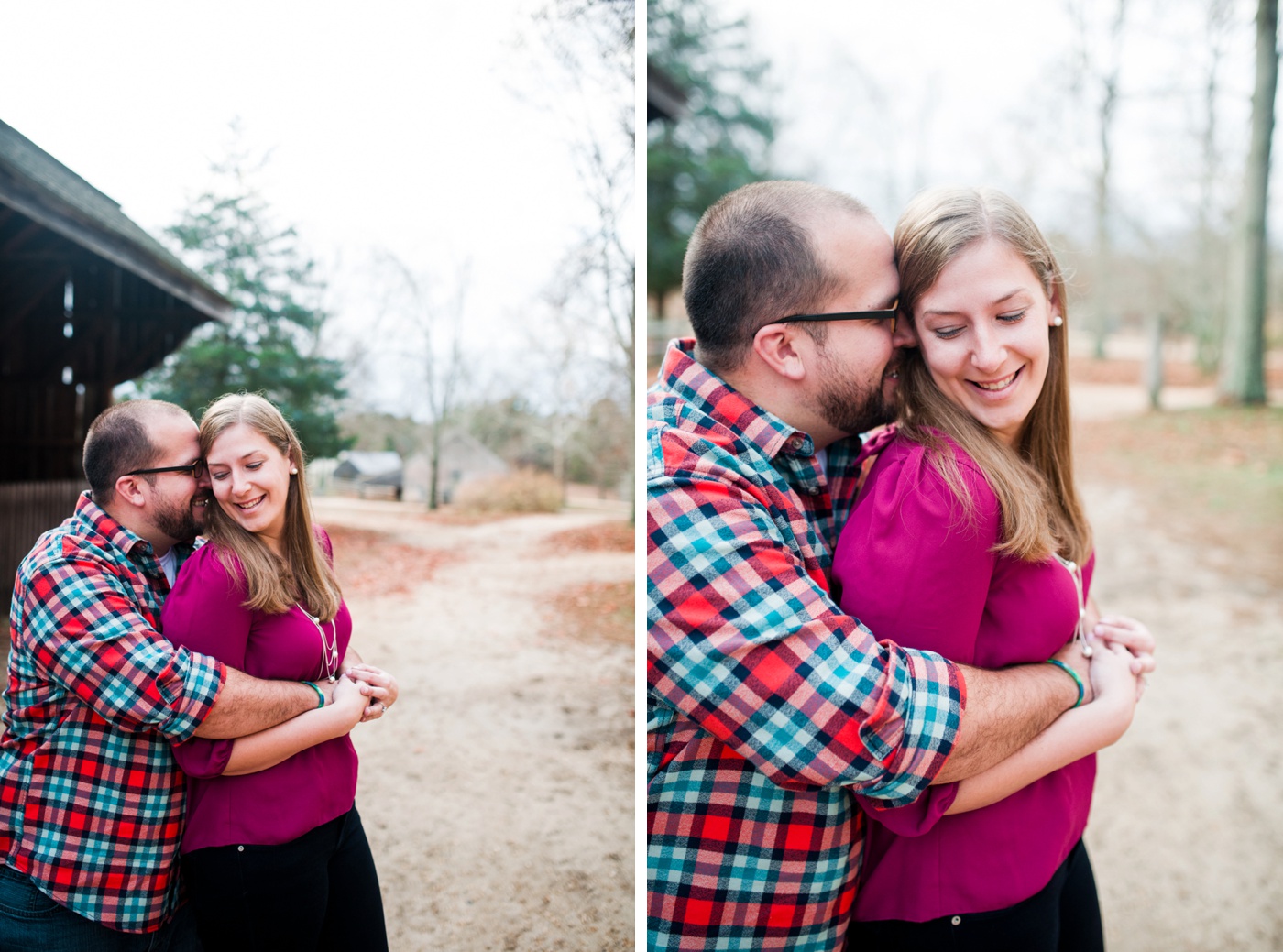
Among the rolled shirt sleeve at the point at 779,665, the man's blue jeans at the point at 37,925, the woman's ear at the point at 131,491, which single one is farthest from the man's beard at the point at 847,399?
the man's blue jeans at the point at 37,925

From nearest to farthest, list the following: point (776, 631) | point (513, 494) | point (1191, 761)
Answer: point (776, 631), point (513, 494), point (1191, 761)

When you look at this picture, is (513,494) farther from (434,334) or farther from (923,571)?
(923,571)

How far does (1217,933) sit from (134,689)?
4047 millimetres

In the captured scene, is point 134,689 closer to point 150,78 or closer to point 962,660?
point 150,78

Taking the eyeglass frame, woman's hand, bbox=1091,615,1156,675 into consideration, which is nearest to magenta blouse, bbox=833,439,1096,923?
woman's hand, bbox=1091,615,1156,675

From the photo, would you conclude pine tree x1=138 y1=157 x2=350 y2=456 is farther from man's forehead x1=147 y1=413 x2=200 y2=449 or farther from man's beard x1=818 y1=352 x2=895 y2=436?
man's beard x1=818 y1=352 x2=895 y2=436

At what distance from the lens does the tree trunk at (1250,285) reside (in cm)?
454

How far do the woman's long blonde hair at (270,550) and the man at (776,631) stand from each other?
58 centimetres

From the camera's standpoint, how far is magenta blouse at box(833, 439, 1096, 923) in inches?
43.9

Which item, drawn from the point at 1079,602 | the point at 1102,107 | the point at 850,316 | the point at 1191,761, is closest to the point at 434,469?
the point at 850,316

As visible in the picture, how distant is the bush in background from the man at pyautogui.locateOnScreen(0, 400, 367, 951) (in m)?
0.57

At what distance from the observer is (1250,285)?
4762 mm

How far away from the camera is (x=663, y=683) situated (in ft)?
3.79

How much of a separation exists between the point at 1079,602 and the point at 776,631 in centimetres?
56
